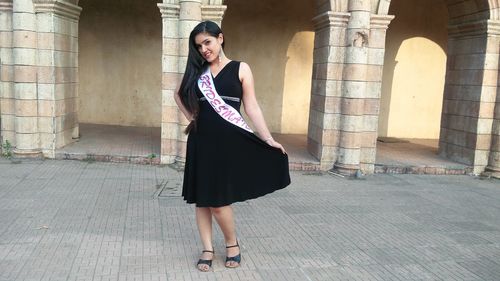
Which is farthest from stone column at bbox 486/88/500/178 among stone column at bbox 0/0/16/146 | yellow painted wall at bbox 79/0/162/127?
stone column at bbox 0/0/16/146

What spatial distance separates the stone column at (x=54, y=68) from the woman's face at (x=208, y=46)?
5.11 meters

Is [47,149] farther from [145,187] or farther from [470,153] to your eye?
[470,153]

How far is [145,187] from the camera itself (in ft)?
21.0

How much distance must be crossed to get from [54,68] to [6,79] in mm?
849

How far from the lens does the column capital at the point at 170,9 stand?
7368mm

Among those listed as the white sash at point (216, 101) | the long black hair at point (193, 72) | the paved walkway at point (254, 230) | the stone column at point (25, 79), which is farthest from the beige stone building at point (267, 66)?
the white sash at point (216, 101)

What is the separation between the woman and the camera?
11.5 feet

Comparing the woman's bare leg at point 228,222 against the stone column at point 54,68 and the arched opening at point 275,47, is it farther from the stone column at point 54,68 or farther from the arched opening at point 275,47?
the arched opening at point 275,47

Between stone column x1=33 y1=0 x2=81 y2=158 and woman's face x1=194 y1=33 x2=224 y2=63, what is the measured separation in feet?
16.8

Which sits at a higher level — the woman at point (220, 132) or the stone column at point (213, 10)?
the stone column at point (213, 10)

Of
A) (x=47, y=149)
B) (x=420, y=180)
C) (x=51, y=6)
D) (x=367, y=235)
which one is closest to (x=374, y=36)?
(x=420, y=180)

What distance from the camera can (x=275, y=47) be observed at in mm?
11484

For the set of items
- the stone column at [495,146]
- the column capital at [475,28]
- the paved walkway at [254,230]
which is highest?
the column capital at [475,28]

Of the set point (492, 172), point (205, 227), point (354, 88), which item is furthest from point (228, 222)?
point (492, 172)
